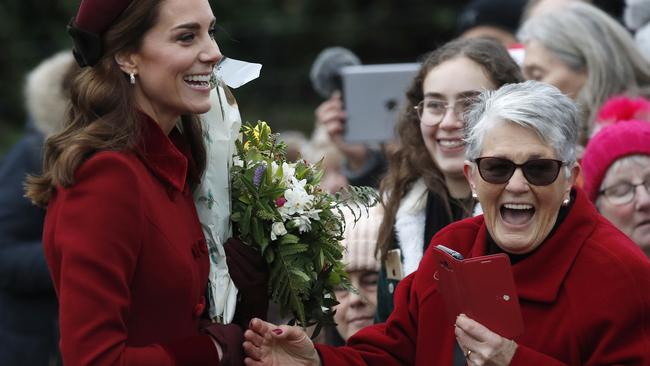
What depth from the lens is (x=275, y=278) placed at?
12.3ft

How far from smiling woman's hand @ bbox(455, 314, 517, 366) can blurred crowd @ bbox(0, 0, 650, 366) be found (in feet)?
0.08

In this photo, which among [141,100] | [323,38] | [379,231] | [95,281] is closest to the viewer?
[95,281]

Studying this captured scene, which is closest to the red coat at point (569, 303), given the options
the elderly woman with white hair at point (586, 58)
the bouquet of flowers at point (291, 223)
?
the bouquet of flowers at point (291, 223)

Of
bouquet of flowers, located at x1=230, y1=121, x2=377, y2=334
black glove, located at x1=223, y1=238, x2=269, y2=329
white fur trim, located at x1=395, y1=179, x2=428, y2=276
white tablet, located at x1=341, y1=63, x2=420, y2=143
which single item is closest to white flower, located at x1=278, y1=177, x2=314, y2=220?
bouquet of flowers, located at x1=230, y1=121, x2=377, y2=334

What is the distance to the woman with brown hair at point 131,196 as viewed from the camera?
128 inches

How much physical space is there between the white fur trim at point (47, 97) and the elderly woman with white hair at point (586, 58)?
2.39 m

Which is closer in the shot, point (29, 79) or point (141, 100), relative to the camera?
point (141, 100)

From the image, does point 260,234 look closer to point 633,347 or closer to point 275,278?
point 275,278

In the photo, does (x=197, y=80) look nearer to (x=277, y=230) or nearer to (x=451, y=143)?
(x=277, y=230)

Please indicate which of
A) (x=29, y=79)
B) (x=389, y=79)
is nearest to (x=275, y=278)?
(x=389, y=79)

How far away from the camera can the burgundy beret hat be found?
343 centimetres

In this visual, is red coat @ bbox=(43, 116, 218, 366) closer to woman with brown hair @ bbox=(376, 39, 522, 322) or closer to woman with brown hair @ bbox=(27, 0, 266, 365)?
woman with brown hair @ bbox=(27, 0, 266, 365)

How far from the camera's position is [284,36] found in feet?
50.6

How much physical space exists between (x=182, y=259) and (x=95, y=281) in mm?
296
